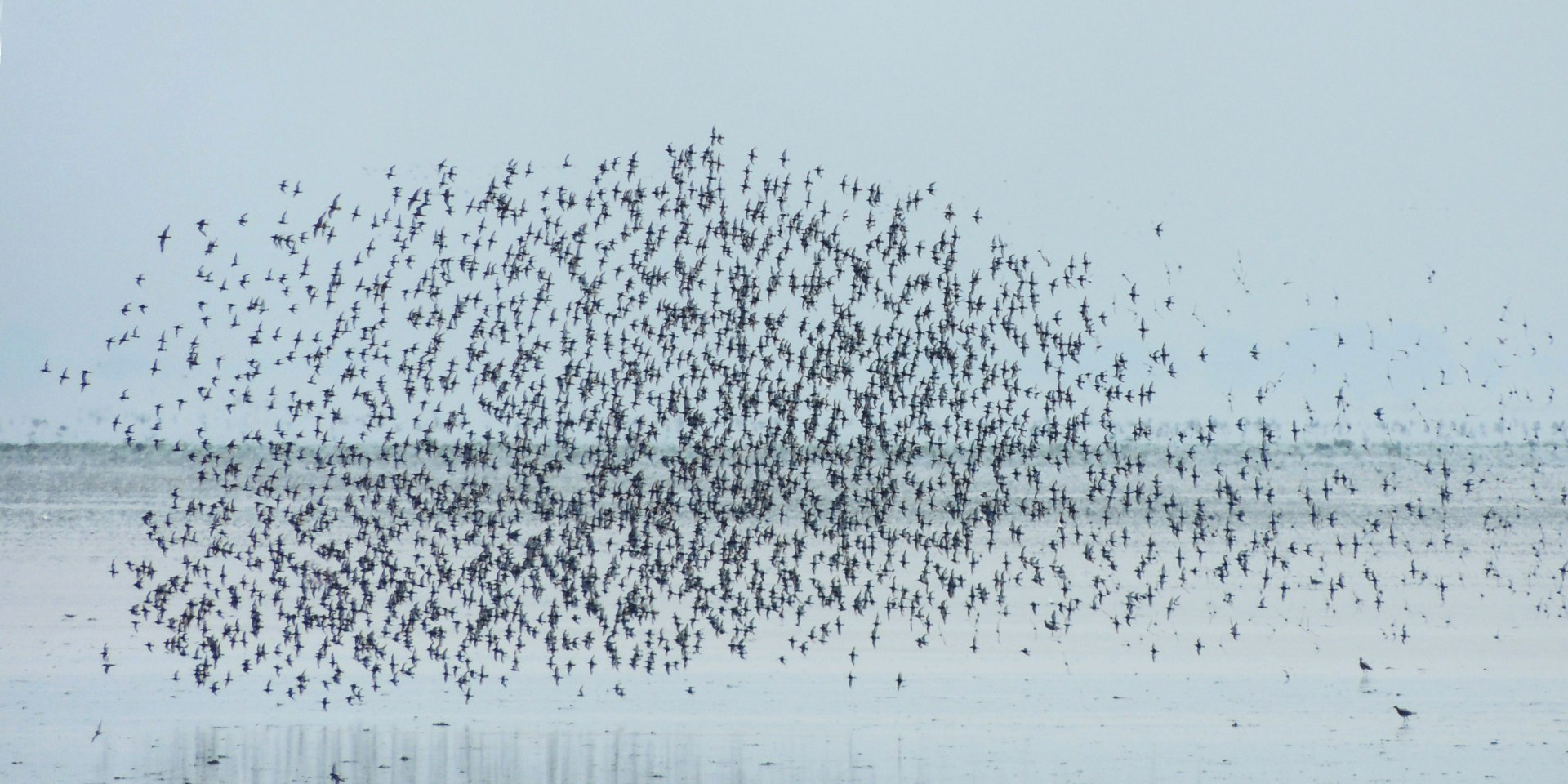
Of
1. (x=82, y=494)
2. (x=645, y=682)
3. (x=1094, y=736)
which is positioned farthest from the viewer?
(x=82, y=494)

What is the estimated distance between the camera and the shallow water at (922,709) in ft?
32.4

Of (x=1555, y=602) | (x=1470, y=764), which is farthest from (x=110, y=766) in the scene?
(x=1555, y=602)

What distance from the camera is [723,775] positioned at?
969cm

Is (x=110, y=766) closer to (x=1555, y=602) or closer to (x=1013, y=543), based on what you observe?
(x=1013, y=543)

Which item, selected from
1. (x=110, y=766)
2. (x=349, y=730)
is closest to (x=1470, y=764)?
(x=349, y=730)

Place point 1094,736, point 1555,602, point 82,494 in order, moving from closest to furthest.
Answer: point 1094,736, point 1555,602, point 82,494

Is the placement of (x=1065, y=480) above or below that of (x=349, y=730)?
above

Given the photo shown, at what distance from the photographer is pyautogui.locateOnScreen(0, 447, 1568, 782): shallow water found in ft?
32.4

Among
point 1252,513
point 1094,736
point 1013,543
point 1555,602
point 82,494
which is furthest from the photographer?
point 82,494

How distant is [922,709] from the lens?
37.2 ft

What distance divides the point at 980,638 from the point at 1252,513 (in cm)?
1009

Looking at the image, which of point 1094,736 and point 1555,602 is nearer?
point 1094,736

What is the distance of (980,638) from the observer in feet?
43.8

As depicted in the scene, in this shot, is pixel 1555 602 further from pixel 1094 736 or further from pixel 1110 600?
pixel 1094 736
